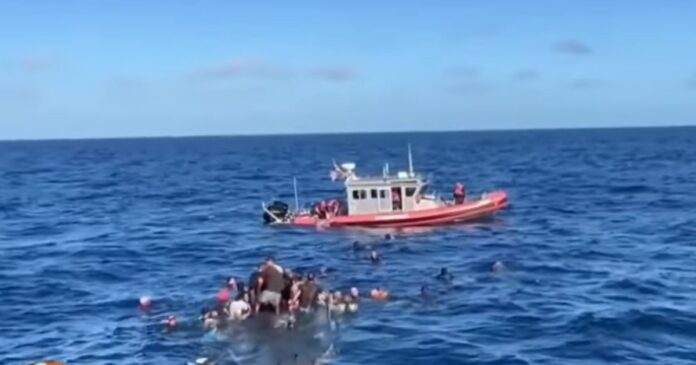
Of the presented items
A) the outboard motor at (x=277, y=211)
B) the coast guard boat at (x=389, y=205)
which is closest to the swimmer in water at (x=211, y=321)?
the coast guard boat at (x=389, y=205)

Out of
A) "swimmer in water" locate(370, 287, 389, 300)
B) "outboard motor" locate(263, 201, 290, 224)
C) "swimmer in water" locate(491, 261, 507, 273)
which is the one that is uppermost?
"outboard motor" locate(263, 201, 290, 224)

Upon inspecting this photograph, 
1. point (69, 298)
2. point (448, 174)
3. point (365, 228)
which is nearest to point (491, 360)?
point (69, 298)

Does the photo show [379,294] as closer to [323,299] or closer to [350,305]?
[350,305]

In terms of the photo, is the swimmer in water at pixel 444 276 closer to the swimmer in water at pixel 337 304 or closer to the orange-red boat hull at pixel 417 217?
the swimmer in water at pixel 337 304

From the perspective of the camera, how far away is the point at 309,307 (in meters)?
33.4

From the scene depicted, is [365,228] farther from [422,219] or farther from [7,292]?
[7,292]

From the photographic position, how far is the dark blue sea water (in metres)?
29.1

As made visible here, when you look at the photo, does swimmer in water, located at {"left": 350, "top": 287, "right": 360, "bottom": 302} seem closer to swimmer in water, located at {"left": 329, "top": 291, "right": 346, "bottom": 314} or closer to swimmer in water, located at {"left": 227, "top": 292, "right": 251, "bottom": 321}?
swimmer in water, located at {"left": 329, "top": 291, "right": 346, "bottom": 314}

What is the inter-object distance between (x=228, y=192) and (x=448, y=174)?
33196 mm

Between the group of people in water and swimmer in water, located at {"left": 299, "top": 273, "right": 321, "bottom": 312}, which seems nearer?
the group of people in water

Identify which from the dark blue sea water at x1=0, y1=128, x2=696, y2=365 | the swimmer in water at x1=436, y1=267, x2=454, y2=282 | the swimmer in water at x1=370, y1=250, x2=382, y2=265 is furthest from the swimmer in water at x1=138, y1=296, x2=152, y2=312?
the swimmer in water at x1=436, y1=267, x2=454, y2=282

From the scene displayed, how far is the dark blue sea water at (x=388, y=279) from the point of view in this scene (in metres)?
29.1

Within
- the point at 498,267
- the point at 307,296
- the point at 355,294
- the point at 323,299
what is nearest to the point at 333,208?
the point at 498,267

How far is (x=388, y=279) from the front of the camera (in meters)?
40.4
